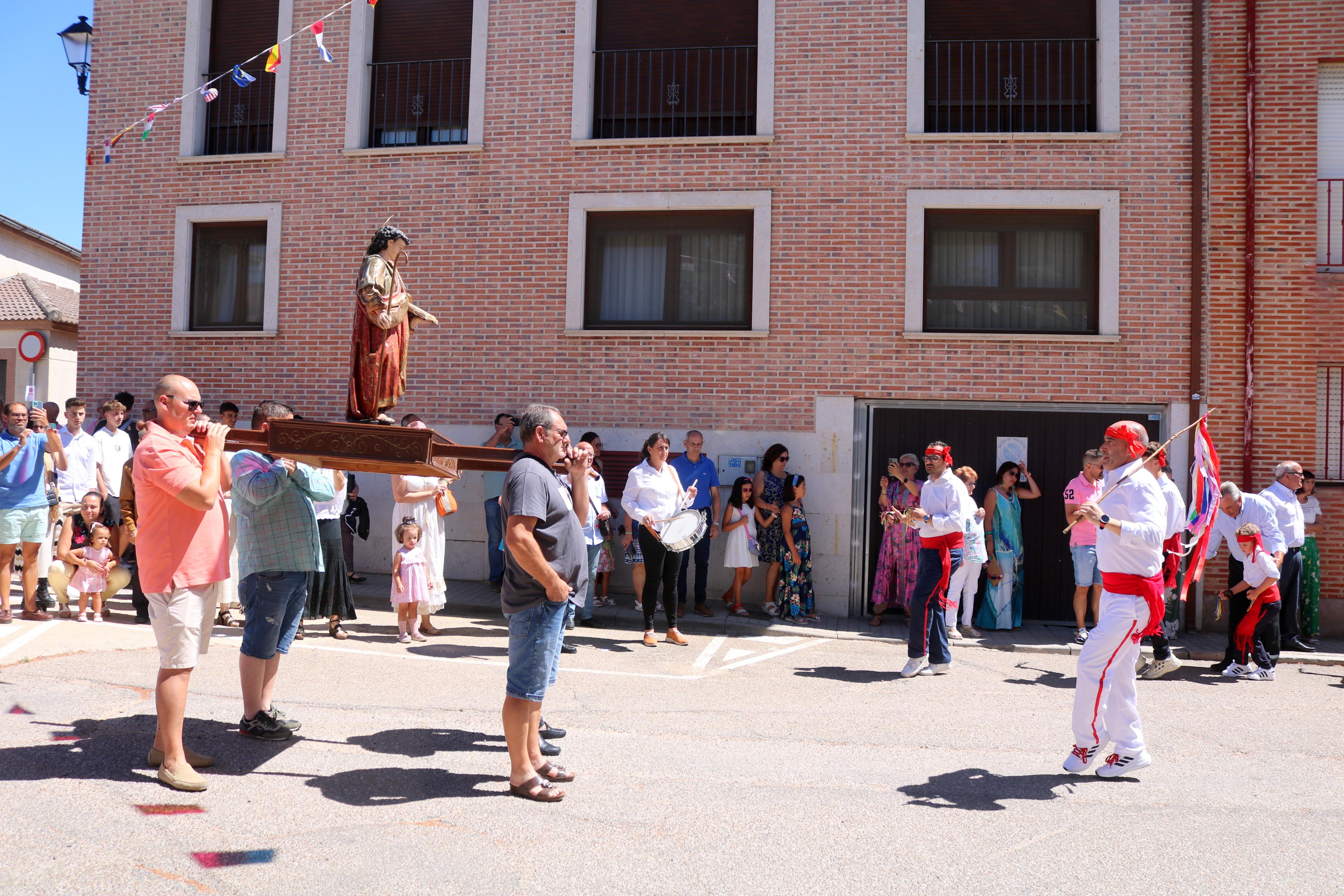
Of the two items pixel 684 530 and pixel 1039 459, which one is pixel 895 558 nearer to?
pixel 1039 459

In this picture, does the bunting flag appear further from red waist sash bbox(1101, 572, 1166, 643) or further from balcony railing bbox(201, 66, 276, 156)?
red waist sash bbox(1101, 572, 1166, 643)

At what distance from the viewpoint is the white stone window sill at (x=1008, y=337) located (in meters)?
11.0

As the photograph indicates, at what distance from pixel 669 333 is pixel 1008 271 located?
4.23 metres

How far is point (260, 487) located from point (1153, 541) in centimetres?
499

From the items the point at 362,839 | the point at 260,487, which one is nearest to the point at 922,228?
the point at 260,487

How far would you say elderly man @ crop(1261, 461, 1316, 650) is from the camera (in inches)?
343

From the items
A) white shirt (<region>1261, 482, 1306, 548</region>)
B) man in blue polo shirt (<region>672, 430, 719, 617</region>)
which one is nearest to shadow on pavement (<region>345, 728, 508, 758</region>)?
man in blue polo shirt (<region>672, 430, 719, 617</region>)

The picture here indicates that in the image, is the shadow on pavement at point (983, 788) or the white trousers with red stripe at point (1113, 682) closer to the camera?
the shadow on pavement at point (983, 788)

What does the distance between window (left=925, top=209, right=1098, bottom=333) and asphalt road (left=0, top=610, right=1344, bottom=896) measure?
17.0 feet

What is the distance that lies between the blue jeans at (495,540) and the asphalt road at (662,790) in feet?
11.2

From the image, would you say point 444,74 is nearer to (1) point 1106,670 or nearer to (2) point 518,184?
(2) point 518,184

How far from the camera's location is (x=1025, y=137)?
11.2 m

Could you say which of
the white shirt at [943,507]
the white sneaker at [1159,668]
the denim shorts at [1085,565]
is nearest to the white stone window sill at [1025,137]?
the denim shorts at [1085,565]

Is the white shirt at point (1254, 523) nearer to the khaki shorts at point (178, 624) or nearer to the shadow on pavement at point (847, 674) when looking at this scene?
the shadow on pavement at point (847, 674)
